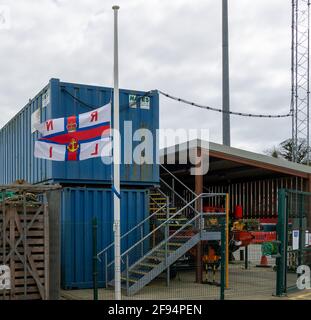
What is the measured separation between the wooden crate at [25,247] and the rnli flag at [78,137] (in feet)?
4.08

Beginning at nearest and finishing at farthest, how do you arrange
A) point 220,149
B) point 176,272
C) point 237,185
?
point 220,149 → point 176,272 → point 237,185

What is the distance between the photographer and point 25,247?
11.2 meters

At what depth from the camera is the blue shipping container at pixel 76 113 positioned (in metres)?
14.5

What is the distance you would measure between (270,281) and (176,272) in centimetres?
295

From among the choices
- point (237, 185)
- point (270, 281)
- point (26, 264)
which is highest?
point (237, 185)

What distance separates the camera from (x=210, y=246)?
1669cm

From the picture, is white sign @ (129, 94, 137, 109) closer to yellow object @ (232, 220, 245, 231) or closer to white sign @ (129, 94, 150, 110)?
white sign @ (129, 94, 150, 110)

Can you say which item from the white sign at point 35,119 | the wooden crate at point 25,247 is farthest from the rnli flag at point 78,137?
the white sign at point 35,119

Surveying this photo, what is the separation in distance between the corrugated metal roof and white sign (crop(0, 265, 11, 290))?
6.71m

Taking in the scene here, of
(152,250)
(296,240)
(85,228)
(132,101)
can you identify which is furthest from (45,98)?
(296,240)

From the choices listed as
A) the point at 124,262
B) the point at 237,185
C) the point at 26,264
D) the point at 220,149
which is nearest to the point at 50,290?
the point at 26,264

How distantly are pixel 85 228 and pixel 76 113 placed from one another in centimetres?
311

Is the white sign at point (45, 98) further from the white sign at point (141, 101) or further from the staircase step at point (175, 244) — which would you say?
the staircase step at point (175, 244)
